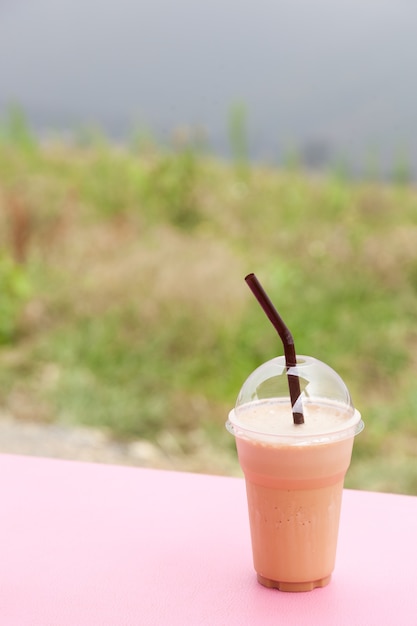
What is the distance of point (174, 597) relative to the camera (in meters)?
0.65

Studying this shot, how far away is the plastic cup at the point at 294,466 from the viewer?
636 millimetres

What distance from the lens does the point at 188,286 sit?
327cm

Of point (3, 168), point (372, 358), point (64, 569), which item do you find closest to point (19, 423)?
point (372, 358)

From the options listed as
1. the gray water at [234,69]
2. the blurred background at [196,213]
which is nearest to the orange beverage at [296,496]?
the blurred background at [196,213]

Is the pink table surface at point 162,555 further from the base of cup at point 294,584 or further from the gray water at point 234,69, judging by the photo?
the gray water at point 234,69

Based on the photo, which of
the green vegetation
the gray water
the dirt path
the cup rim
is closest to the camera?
the cup rim

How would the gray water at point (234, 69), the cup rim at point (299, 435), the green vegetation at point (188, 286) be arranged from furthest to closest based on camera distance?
the gray water at point (234, 69)
the green vegetation at point (188, 286)
the cup rim at point (299, 435)

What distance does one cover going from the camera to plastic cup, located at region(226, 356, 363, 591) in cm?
64

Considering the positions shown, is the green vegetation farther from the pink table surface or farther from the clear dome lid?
the clear dome lid

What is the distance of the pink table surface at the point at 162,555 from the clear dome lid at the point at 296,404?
13cm

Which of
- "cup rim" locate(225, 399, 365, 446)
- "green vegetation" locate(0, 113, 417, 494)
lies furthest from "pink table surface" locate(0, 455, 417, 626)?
"green vegetation" locate(0, 113, 417, 494)

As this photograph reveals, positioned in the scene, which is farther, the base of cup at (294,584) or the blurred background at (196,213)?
the blurred background at (196,213)

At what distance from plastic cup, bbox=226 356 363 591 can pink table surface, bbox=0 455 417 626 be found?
0.03 m

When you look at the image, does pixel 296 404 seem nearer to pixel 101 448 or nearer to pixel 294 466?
pixel 294 466
